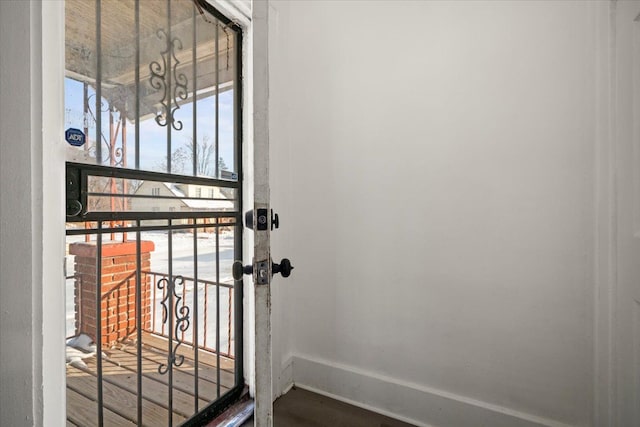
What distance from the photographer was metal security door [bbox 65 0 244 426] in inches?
43.2

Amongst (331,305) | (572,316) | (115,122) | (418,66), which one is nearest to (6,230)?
(115,122)

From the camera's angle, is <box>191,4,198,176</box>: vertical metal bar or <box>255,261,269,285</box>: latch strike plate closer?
<box>255,261,269,285</box>: latch strike plate

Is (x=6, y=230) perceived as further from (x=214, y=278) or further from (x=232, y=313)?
(x=232, y=313)

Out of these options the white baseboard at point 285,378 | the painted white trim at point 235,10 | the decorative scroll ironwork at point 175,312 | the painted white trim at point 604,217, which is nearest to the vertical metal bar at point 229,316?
the decorative scroll ironwork at point 175,312

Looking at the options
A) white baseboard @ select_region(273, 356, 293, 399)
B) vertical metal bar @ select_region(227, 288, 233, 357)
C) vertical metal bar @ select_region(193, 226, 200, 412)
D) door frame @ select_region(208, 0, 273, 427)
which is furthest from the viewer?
white baseboard @ select_region(273, 356, 293, 399)

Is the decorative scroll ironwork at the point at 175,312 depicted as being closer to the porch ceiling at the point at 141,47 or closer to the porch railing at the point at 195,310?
the porch railing at the point at 195,310

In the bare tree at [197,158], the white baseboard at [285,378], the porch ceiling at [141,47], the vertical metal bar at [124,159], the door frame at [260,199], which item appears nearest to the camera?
the door frame at [260,199]

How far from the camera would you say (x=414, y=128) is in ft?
5.21

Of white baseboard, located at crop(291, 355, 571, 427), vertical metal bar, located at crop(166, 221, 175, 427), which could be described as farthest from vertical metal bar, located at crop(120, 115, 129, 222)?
white baseboard, located at crop(291, 355, 571, 427)

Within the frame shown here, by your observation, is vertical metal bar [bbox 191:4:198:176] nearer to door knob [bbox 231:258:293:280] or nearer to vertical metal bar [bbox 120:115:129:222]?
vertical metal bar [bbox 120:115:129:222]

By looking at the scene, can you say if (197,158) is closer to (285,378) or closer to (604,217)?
(285,378)

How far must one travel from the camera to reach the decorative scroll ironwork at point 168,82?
131cm

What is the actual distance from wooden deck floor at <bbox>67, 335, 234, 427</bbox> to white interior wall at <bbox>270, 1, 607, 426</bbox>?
47cm

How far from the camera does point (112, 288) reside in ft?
4.01
